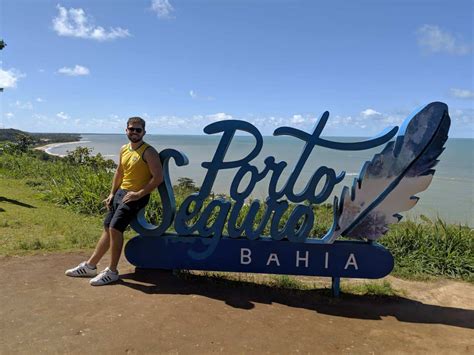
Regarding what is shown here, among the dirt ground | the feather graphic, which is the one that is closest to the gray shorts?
the dirt ground

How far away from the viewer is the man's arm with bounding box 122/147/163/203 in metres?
5.27

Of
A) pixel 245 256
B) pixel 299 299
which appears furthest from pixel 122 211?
pixel 299 299

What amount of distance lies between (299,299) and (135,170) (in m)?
2.51

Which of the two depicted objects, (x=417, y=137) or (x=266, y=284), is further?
(x=266, y=284)

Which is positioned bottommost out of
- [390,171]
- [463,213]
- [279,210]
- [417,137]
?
[463,213]

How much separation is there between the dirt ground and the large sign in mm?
349

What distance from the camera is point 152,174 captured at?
5297 mm

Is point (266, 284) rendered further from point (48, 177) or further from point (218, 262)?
point (48, 177)

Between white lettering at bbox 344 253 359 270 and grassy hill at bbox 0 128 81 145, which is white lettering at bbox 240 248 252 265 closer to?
white lettering at bbox 344 253 359 270

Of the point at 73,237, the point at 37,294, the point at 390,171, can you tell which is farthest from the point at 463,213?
the point at 37,294

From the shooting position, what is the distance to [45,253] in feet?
21.8

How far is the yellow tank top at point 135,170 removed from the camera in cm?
530

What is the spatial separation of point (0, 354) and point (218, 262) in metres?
2.61

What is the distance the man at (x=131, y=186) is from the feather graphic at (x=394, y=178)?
2.27m
